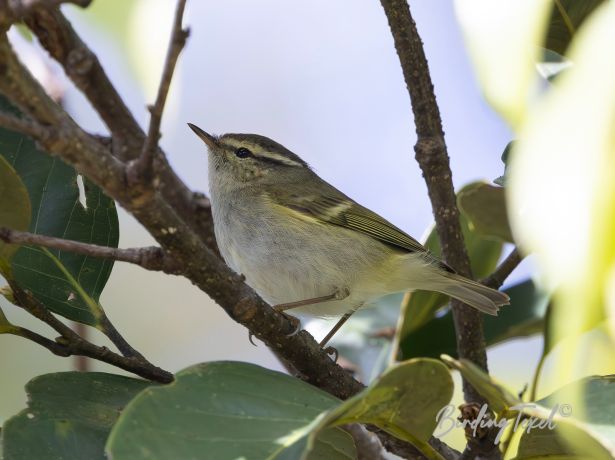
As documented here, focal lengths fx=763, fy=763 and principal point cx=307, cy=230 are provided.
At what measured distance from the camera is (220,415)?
1.27 m

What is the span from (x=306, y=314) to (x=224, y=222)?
48 centimetres

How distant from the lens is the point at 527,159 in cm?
88

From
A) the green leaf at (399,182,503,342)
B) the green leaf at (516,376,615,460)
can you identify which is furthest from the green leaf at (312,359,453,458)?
the green leaf at (399,182,503,342)

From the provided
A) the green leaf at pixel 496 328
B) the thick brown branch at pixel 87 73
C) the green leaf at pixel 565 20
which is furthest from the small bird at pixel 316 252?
the thick brown branch at pixel 87 73

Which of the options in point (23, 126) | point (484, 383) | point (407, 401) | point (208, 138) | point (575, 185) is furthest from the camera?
point (208, 138)

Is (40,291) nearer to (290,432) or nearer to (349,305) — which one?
(290,432)

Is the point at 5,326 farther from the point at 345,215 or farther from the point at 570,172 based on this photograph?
the point at 345,215

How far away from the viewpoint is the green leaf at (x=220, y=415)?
3.80ft

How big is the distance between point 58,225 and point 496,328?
1.58 m

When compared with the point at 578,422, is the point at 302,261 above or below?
above

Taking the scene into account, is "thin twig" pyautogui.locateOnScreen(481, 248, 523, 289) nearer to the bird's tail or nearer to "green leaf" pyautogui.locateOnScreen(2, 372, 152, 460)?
the bird's tail

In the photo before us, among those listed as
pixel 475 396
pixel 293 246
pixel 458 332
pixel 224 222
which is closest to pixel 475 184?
pixel 458 332

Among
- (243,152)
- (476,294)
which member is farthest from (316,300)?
(243,152)

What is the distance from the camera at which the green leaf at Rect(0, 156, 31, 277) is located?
1506mm
